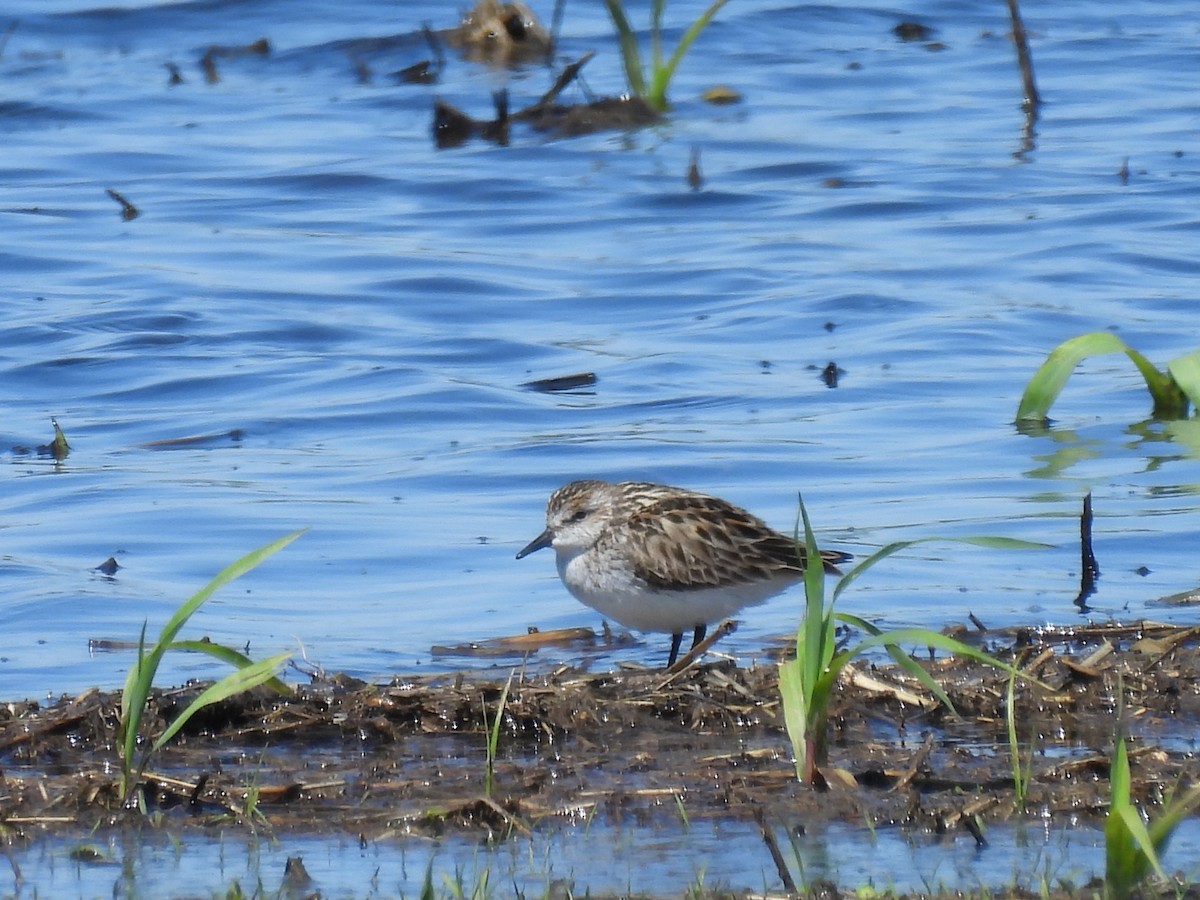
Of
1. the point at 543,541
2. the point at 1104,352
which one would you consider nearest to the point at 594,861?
the point at 543,541

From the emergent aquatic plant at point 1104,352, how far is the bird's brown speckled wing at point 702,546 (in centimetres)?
287

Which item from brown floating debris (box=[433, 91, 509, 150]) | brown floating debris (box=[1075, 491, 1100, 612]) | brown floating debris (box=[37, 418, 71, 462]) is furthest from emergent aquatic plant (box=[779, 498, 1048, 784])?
brown floating debris (box=[433, 91, 509, 150])

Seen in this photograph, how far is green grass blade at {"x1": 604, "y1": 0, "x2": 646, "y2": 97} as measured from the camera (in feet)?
57.6

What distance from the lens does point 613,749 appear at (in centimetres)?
619

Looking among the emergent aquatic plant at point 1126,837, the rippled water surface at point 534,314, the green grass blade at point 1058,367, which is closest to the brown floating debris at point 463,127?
the rippled water surface at point 534,314

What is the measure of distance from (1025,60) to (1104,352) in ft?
32.1

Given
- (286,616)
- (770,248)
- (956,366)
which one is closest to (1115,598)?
(286,616)

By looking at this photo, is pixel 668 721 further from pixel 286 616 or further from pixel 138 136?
pixel 138 136

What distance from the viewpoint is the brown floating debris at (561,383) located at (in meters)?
13.0

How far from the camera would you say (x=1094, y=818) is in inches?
212

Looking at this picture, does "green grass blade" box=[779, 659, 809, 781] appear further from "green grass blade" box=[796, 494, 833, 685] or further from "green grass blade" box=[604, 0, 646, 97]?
"green grass blade" box=[604, 0, 646, 97]

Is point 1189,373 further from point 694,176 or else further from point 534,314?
point 694,176

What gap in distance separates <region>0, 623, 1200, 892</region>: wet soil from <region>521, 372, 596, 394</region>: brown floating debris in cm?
592

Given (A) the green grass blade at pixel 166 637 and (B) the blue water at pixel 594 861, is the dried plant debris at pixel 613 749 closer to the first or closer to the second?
(B) the blue water at pixel 594 861
